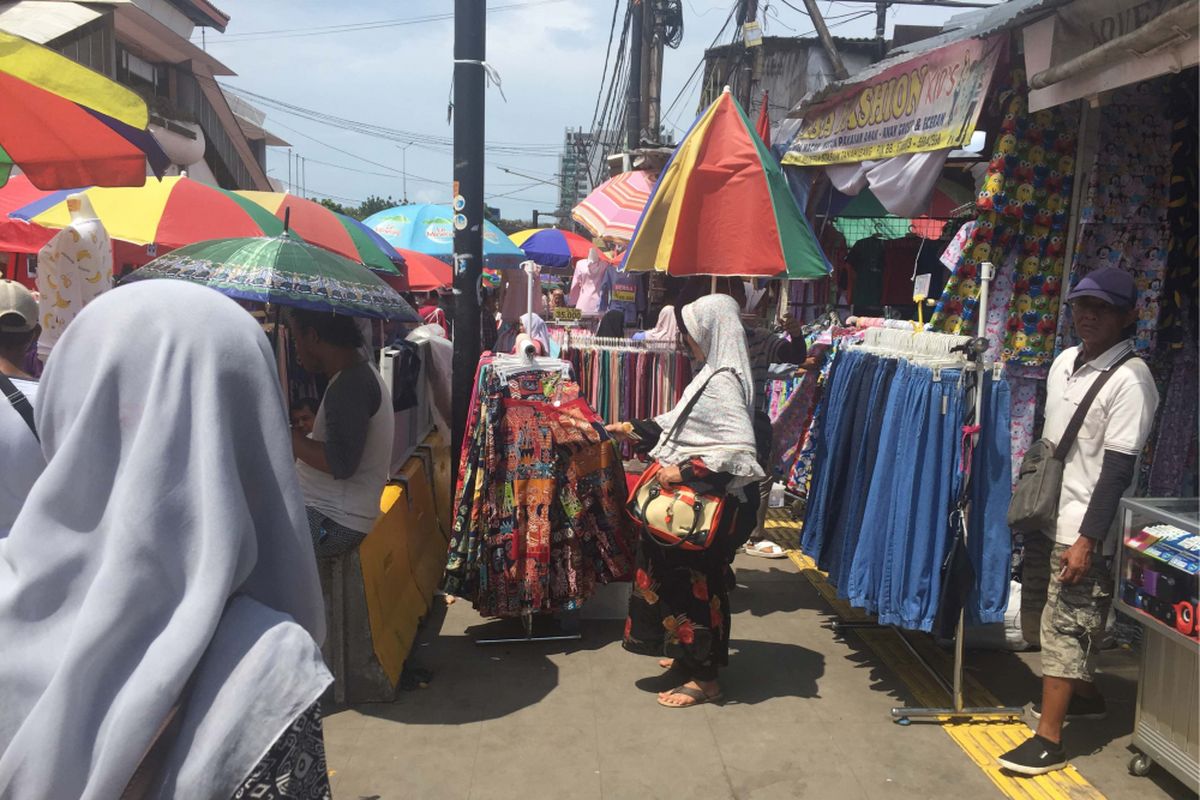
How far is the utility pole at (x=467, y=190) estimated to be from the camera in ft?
16.6

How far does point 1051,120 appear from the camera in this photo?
4.80 metres

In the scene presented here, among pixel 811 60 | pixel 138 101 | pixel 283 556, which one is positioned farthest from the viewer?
pixel 811 60

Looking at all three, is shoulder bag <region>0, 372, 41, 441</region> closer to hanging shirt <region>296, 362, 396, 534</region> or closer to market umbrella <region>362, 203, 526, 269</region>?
hanging shirt <region>296, 362, 396, 534</region>

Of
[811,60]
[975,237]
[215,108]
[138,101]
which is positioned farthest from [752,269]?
[215,108]

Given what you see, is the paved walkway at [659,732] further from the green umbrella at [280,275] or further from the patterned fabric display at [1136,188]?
the patterned fabric display at [1136,188]

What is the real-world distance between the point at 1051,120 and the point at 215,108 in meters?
23.6

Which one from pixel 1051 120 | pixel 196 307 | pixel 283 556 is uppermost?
pixel 1051 120

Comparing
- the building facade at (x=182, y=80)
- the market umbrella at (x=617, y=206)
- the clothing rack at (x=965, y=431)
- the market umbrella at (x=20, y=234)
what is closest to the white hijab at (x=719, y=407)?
the clothing rack at (x=965, y=431)

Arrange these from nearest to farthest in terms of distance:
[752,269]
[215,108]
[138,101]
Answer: [138,101] < [752,269] < [215,108]

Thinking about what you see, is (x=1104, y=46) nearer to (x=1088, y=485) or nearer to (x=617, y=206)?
(x=1088, y=485)

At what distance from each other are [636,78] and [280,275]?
1472 centimetres

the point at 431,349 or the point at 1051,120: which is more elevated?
the point at 1051,120

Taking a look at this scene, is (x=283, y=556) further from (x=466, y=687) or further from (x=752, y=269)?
(x=752, y=269)

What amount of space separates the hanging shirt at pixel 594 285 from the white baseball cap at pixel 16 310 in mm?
7061
